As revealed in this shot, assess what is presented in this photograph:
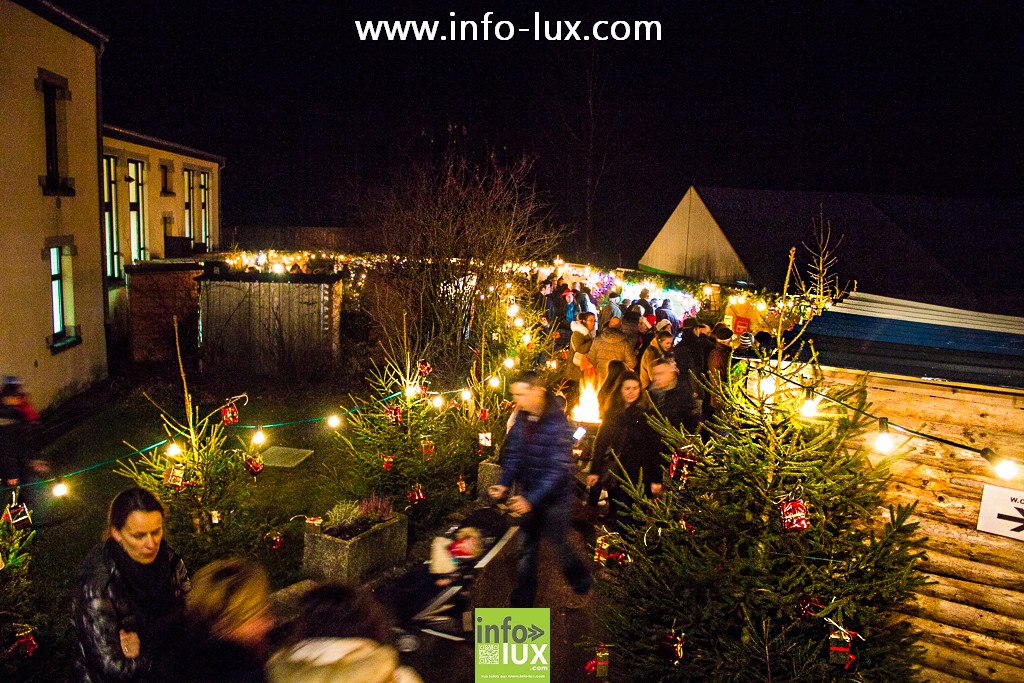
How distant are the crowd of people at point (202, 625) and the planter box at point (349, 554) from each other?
94.3 inches

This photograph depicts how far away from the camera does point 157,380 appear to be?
12984 millimetres

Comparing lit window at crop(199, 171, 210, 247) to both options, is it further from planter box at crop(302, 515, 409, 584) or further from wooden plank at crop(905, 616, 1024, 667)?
wooden plank at crop(905, 616, 1024, 667)

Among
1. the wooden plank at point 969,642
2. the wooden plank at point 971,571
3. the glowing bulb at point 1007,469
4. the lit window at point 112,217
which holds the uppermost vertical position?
the lit window at point 112,217

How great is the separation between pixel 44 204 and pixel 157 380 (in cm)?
338

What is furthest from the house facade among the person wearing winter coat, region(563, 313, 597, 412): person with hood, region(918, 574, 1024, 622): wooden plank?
region(918, 574, 1024, 622): wooden plank

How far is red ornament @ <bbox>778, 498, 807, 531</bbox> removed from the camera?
12.8 ft

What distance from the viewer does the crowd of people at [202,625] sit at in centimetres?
285

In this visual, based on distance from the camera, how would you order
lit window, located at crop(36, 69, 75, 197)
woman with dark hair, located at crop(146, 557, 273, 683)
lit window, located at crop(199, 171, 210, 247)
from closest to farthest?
woman with dark hair, located at crop(146, 557, 273, 683) → lit window, located at crop(36, 69, 75, 197) → lit window, located at crop(199, 171, 210, 247)

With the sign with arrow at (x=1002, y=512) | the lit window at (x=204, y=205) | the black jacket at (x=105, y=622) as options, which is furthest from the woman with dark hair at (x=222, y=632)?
the lit window at (x=204, y=205)

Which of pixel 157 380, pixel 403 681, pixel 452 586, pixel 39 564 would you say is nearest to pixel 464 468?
pixel 452 586

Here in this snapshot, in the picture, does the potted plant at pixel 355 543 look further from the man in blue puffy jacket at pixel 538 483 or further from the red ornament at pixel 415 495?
the man in blue puffy jacket at pixel 538 483

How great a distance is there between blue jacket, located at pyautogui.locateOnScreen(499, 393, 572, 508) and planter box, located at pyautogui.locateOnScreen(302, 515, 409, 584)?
4.63ft

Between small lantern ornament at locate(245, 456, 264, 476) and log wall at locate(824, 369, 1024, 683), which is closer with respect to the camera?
log wall at locate(824, 369, 1024, 683)

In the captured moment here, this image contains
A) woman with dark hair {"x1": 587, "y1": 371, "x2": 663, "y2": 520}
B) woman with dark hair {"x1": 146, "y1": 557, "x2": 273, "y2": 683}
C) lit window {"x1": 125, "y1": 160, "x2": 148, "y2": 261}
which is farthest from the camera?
lit window {"x1": 125, "y1": 160, "x2": 148, "y2": 261}
